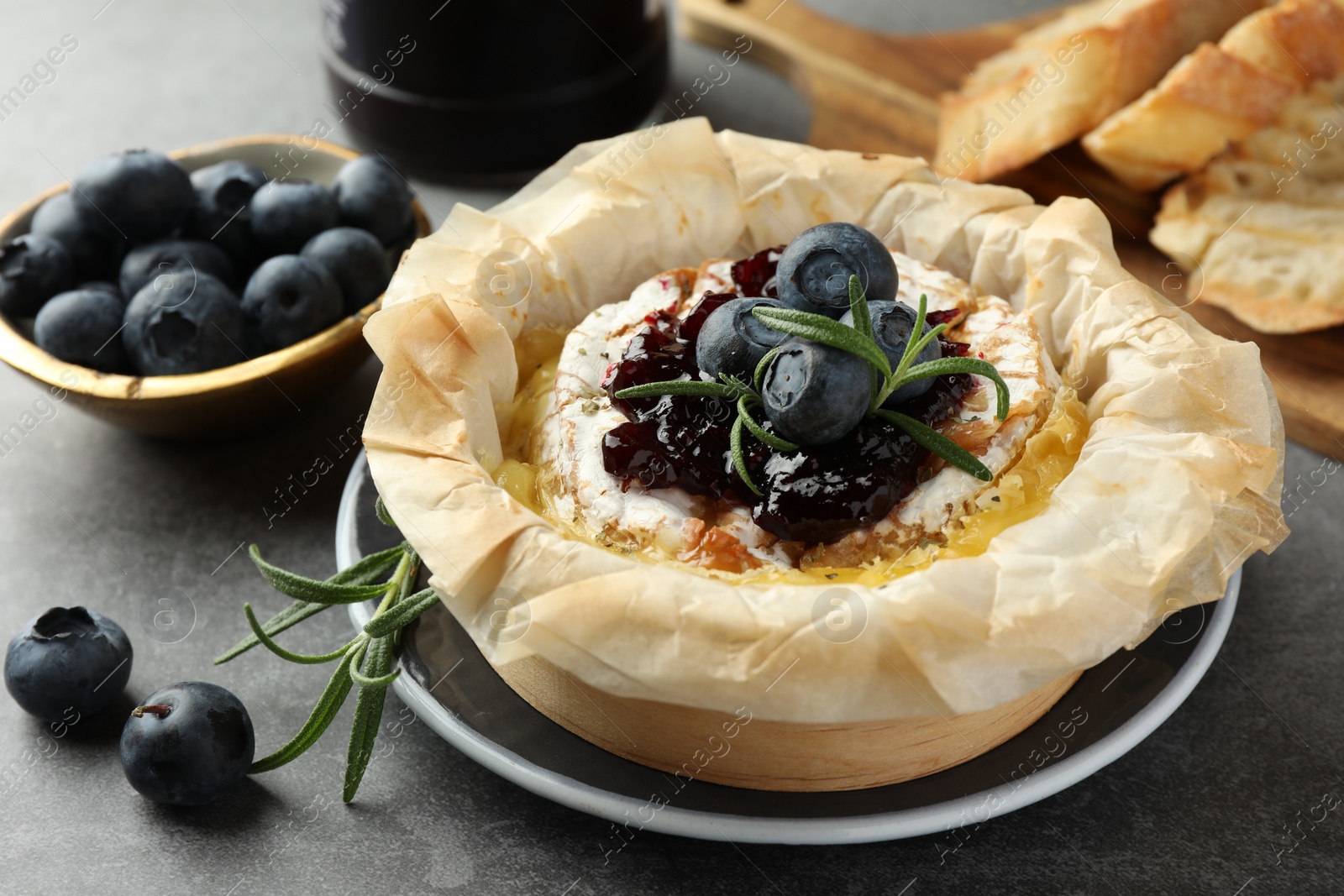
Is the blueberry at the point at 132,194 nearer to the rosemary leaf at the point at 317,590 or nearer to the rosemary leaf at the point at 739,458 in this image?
the rosemary leaf at the point at 317,590

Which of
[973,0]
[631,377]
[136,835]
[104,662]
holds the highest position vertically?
Result: [631,377]

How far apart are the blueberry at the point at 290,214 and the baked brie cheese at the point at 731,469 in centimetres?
82

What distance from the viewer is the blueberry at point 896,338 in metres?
1.72

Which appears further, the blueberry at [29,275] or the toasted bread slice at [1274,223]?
the toasted bread slice at [1274,223]

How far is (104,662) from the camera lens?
1.90 metres

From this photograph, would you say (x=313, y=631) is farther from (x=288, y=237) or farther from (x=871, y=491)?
(x=871, y=491)

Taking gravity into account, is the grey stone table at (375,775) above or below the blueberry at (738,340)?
below

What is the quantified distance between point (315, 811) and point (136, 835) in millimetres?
270

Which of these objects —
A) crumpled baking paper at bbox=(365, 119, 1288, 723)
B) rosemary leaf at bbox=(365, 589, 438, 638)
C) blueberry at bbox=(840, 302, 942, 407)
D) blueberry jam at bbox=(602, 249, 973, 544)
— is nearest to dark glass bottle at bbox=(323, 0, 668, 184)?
crumpled baking paper at bbox=(365, 119, 1288, 723)

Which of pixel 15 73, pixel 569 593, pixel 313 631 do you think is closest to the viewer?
pixel 569 593

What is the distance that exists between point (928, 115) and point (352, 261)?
164cm

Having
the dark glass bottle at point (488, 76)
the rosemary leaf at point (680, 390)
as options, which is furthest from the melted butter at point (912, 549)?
the dark glass bottle at point (488, 76)

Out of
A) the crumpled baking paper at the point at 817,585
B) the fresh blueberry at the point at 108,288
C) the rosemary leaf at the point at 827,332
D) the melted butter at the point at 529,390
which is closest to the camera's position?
the crumpled baking paper at the point at 817,585

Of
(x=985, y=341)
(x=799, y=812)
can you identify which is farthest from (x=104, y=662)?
(x=985, y=341)
